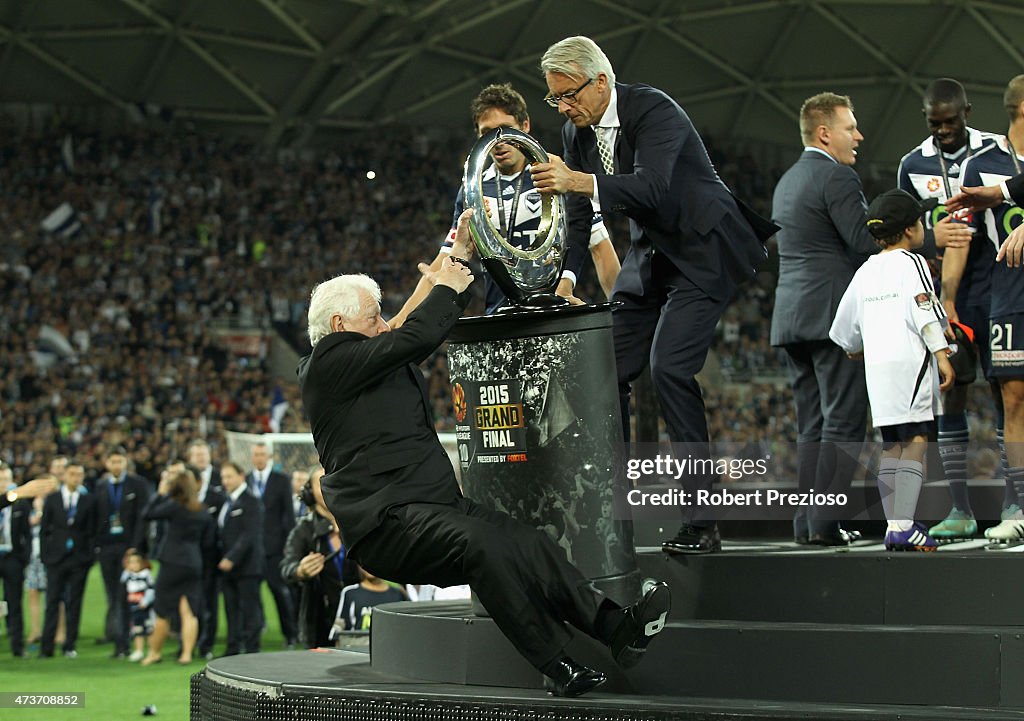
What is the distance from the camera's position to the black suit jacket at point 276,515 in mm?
12477

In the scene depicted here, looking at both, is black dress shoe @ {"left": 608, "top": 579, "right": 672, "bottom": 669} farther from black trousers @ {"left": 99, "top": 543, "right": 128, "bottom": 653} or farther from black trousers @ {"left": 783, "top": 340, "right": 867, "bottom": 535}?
black trousers @ {"left": 99, "top": 543, "right": 128, "bottom": 653}

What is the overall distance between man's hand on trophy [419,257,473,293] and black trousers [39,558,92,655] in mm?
8677

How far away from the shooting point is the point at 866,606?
16.2 ft

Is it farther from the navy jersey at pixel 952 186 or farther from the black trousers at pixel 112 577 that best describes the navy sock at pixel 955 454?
the black trousers at pixel 112 577

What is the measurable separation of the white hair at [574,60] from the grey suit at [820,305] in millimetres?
1415

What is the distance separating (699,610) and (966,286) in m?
2.14

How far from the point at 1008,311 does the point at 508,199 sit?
220 centimetres

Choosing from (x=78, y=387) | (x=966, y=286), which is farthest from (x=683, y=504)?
(x=78, y=387)

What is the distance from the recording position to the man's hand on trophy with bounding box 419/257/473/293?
4.95 meters

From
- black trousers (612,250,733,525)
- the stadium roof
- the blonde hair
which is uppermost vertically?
the stadium roof

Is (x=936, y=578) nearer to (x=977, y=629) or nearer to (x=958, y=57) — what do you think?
(x=977, y=629)

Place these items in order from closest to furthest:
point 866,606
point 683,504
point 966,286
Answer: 1. point 866,606
2. point 683,504
3. point 966,286

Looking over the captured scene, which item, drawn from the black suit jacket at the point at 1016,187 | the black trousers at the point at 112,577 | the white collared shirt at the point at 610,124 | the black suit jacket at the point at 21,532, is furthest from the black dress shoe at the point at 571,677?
the black suit jacket at the point at 21,532

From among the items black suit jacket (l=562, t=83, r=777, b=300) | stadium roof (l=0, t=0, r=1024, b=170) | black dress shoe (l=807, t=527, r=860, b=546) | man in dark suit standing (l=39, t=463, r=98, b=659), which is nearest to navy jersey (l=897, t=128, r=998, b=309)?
black suit jacket (l=562, t=83, r=777, b=300)
